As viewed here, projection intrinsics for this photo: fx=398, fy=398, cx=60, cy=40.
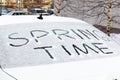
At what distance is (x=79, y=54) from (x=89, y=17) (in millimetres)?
21922

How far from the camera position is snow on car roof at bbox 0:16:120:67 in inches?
133

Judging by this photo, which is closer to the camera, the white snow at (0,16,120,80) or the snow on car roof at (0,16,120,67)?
the white snow at (0,16,120,80)

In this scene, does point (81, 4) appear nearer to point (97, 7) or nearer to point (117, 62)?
point (97, 7)

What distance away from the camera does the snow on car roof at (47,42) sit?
11.1ft

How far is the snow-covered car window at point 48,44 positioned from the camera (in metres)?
3.37

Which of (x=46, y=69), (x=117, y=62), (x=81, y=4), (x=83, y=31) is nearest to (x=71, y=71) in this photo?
(x=46, y=69)

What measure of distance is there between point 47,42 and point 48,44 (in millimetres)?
36

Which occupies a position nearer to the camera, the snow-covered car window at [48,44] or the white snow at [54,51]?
the white snow at [54,51]

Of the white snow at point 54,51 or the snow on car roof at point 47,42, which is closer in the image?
the white snow at point 54,51

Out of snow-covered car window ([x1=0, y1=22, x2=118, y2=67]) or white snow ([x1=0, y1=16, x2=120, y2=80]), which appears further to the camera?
snow-covered car window ([x1=0, y1=22, x2=118, y2=67])

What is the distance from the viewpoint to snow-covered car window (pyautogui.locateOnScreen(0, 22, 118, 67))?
337 centimetres

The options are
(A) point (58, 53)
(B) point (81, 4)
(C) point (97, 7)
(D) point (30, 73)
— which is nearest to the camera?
(D) point (30, 73)

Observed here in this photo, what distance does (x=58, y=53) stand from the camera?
3516mm

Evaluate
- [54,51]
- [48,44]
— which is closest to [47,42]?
[48,44]
